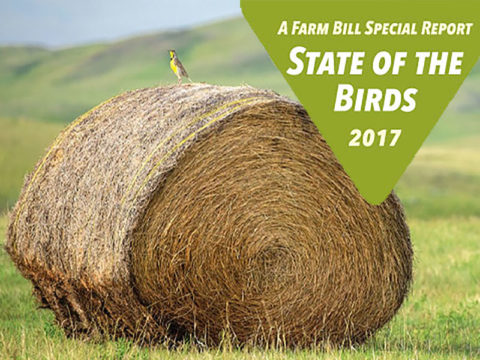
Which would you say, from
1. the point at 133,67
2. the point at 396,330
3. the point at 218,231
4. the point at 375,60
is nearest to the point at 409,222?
the point at 375,60

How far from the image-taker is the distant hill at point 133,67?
85.3m

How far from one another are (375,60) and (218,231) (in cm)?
330

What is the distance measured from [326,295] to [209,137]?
5.76 feet

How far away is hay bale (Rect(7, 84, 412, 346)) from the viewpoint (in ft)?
23.6

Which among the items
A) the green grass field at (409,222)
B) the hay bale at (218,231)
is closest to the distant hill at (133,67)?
the green grass field at (409,222)

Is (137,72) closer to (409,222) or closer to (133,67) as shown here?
(133,67)

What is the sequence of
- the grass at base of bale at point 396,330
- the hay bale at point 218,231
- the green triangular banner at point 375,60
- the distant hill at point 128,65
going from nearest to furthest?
the grass at base of bale at point 396,330, the hay bale at point 218,231, the green triangular banner at point 375,60, the distant hill at point 128,65

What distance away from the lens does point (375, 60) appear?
9.61 meters

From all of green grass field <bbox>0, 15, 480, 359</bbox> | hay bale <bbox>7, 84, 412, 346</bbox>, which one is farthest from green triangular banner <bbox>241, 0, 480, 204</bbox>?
green grass field <bbox>0, 15, 480, 359</bbox>

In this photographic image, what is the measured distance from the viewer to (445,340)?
822 centimetres

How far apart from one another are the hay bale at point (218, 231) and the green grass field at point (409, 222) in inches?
12.6

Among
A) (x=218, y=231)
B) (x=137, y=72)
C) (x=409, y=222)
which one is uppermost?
(x=137, y=72)

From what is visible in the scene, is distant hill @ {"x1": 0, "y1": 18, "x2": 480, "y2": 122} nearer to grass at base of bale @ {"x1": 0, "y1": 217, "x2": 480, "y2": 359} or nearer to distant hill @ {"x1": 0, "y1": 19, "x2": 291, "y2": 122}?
distant hill @ {"x1": 0, "y1": 19, "x2": 291, "y2": 122}

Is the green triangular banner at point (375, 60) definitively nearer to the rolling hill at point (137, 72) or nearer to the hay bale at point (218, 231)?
the hay bale at point (218, 231)
